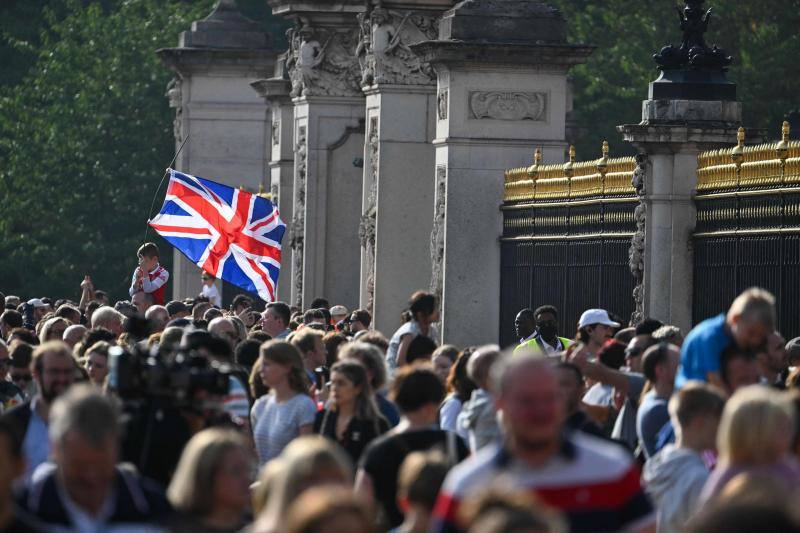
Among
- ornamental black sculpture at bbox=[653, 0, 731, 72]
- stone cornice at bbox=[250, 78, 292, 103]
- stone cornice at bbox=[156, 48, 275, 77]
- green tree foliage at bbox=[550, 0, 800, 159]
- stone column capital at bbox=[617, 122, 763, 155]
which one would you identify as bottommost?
stone column capital at bbox=[617, 122, 763, 155]

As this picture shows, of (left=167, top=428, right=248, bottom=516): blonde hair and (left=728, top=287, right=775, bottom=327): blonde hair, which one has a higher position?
(left=728, top=287, right=775, bottom=327): blonde hair

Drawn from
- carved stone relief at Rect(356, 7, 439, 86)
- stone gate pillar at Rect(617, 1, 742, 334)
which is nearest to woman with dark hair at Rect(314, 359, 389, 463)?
stone gate pillar at Rect(617, 1, 742, 334)

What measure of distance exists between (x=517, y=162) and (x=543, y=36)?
1142mm

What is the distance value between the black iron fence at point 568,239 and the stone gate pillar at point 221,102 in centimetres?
1236

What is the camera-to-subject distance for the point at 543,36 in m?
21.2

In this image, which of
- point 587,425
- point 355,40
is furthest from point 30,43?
point 587,425

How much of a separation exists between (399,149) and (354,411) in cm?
1234

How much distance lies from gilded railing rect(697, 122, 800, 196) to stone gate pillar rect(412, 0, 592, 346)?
3570mm

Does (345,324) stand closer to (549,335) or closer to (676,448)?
(549,335)

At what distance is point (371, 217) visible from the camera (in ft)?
77.6

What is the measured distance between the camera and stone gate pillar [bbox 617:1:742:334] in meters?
17.6

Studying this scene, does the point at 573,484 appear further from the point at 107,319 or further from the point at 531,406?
the point at 107,319

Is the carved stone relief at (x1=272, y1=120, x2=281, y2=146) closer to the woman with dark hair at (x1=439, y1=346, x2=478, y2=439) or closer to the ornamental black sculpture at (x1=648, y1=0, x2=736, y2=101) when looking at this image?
the ornamental black sculpture at (x1=648, y1=0, x2=736, y2=101)

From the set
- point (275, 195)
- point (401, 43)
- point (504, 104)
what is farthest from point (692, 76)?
point (275, 195)
